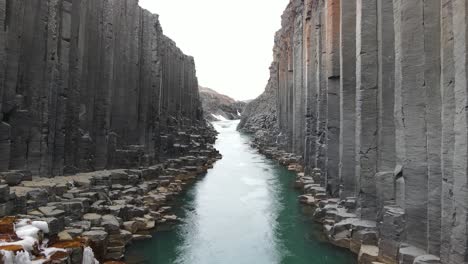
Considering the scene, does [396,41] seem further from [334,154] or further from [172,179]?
[172,179]

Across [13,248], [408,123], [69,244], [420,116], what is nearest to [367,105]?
[408,123]

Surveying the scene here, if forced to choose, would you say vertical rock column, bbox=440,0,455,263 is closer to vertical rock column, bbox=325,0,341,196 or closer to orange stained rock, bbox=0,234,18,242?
vertical rock column, bbox=325,0,341,196

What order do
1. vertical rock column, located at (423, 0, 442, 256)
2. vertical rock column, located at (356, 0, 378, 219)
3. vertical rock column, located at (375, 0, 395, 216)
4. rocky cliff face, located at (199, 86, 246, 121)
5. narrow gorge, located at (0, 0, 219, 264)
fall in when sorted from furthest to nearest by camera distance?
1. rocky cliff face, located at (199, 86, 246, 121)
2. vertical rock column, located at (356, 0, 378, 219)
3. vertical rock column, located at (375, 0, 395, 216)
4. narrow gorge, located at (0, 0, 219, 264)
5. vertical rock column, located at (423, 0, 442, 256)

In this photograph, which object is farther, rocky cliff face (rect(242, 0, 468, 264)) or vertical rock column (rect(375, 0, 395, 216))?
vertical rock column (rect(375, 0, 395, 216))

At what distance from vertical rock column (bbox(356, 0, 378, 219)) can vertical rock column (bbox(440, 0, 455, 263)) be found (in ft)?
10.9

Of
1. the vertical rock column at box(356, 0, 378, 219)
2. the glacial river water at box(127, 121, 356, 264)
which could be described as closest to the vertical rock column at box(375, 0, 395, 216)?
the vertical rock column at box(356, 0, 378, 219)

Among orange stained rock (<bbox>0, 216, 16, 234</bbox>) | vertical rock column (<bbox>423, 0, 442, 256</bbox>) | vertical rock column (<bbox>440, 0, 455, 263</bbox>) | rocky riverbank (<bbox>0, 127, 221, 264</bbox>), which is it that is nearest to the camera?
orange stained rock (<bbox>0, 216, 16, 234</bbox>)

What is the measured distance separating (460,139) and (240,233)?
8.09 meters

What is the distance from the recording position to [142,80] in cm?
1983

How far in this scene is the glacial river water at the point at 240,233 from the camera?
1065cm

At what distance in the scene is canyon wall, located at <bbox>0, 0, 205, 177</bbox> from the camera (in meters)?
11.1

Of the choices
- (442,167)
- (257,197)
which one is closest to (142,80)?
(257,197)

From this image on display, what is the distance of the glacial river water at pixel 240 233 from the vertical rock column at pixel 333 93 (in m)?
2.32

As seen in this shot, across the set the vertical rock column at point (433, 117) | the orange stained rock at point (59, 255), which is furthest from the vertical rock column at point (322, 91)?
the orange stained rock at point (59, 255)
